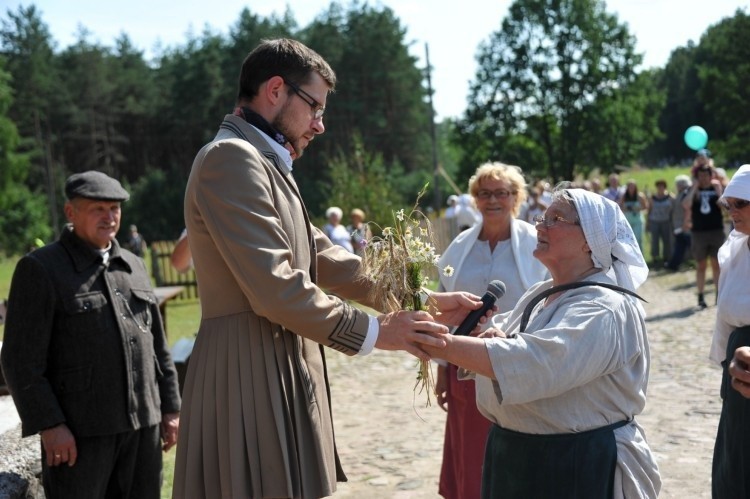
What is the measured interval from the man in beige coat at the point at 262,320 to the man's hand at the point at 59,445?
942 mm

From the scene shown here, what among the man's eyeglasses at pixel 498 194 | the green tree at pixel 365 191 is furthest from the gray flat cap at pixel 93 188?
the green tree at pixel 365 191

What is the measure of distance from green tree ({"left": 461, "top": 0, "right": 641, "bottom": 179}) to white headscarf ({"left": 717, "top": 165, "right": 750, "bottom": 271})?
43.2 meters

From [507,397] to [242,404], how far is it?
0.85 metres

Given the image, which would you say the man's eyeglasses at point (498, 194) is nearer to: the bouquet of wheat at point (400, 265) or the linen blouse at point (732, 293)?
the linen blouse at point (732, 293)

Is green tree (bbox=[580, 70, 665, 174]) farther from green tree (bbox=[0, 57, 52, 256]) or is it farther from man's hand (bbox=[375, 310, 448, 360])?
man's hand (bbox=[375, 310, 448, 360])

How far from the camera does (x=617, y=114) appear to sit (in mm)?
46438

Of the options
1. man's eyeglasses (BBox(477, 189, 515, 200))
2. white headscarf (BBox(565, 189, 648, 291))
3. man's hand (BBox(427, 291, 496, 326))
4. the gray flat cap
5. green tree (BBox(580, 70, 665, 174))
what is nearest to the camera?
white headscarf (BBox(565, 189, 648, 291))

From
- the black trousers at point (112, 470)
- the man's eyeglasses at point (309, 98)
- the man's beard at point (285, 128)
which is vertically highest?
the man's eyeglasses at point (309, 98)

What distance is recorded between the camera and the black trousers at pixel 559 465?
2.88 meters

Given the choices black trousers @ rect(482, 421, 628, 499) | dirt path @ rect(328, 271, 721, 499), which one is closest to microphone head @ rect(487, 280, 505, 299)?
black trousers @ rect(482, 421, 628, 499)

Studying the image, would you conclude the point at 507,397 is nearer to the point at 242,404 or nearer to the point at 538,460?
the point at 538,460

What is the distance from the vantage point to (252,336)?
285 cm

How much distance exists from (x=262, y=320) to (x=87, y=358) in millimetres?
1332

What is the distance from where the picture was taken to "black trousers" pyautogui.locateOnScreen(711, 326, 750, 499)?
380 centimetres
